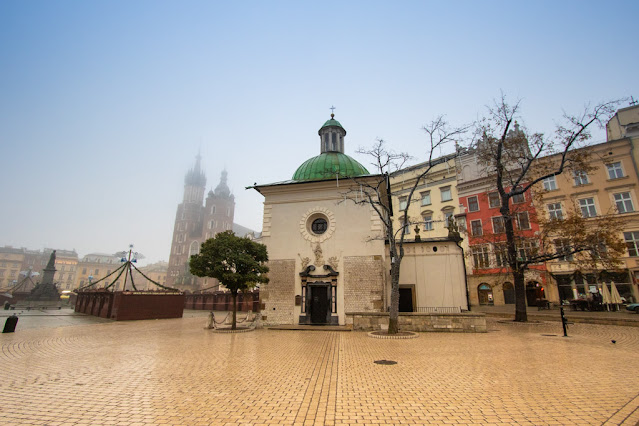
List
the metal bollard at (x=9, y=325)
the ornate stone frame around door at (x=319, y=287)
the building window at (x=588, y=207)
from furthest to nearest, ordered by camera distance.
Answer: the building window at (x=588, y=207) < the ornate stone frame around door at (x=319, y=287) < the metal bollard at (x=9, y=325)

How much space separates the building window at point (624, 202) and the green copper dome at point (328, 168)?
884 inches

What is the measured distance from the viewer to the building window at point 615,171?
86.3ft

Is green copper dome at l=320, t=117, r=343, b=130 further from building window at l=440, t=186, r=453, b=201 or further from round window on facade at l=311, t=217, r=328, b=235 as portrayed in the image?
building window at l=440, t=186, r=453, b=201

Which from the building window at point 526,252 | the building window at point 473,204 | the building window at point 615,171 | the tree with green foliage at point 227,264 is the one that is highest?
the building window at point 615,171

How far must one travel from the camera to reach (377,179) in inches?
761

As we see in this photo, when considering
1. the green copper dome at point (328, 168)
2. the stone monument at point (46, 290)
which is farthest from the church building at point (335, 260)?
the stone monument at point (46, 290)

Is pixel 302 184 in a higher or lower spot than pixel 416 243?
higher

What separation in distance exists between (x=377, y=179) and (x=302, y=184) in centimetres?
506

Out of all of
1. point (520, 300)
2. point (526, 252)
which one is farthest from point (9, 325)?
point (526, 252)

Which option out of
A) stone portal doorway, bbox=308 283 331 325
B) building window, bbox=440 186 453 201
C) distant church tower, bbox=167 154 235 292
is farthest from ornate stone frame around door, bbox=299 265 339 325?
distant church tower, bbox=167 154 235 292

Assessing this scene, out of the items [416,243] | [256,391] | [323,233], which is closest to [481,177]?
[416,243]

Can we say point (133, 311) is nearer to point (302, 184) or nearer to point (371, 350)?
point (302, 184)

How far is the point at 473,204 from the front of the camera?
33.7 meters

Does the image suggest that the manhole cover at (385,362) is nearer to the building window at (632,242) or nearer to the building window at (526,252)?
the building window at (526,252)
